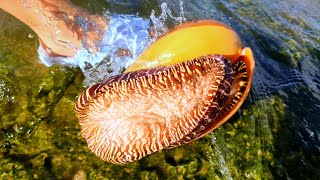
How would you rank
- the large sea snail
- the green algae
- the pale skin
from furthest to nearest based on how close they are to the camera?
the pale skin, the green algae, the large sea snail

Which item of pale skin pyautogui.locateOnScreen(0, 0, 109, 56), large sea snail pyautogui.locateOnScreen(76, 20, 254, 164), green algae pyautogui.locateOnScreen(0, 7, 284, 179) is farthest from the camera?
pale skin pyautogui.locateOnScreen(0, 0, 109, 56)

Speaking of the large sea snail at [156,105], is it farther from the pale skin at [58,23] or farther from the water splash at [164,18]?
the water splash at [164,18]

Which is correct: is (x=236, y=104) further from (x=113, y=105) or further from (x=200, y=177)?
(x=113, y=105)

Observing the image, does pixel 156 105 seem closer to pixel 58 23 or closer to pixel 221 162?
pixel 221 162

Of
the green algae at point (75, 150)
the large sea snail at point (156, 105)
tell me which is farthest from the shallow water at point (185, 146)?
the large sea snail at point (156, 105)

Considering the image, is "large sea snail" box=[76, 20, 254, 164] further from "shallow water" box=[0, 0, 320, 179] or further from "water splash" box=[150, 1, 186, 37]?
"water splash" box=[150, 1, 186, 37]

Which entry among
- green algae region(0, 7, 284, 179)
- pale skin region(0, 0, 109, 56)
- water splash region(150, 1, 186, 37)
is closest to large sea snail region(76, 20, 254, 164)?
green algae region(0, 7, 284, 179)
